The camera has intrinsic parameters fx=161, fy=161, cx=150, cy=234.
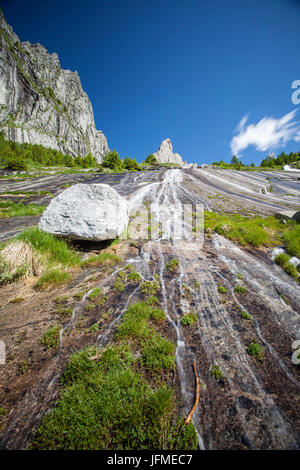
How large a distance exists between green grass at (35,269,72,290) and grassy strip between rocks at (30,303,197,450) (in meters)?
2.89

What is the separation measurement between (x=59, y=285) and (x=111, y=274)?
69.3 inches

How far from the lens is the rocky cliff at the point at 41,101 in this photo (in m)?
102

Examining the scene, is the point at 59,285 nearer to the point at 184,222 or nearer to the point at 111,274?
the point at 111,274

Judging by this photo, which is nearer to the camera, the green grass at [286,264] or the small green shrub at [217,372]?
the small green shrub at [217,372]

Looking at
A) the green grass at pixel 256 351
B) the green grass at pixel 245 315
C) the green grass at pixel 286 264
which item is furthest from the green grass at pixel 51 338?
the green grass at pixel 286 264

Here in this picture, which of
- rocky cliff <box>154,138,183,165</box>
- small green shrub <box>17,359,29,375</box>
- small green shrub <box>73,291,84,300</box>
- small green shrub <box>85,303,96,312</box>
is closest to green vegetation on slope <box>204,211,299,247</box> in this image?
small green shrub <box>85,303,96,312</box>

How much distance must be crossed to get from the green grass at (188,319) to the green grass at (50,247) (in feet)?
14.9

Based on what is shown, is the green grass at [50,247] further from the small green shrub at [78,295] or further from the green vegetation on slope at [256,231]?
the green vegetation on slope at [256,231]

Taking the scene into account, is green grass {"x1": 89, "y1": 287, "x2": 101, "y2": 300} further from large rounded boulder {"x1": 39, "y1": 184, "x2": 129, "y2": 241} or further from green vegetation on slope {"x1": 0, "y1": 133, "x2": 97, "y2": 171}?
green vegetation on slope {"x1": 0, "y1": 133, "x2": 97, "y2": 171}

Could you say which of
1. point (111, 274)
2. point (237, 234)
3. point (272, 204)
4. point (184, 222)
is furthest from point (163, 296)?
point (272, 204)

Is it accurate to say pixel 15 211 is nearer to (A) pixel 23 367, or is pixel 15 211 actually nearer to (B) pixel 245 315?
(A) pixel 23 367

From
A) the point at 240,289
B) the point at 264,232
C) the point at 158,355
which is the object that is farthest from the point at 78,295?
the point at 264,232

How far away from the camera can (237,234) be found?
8.94 m

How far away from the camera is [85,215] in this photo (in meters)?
7.42
